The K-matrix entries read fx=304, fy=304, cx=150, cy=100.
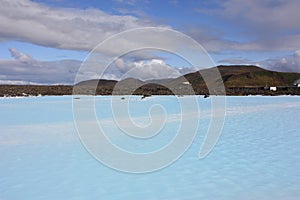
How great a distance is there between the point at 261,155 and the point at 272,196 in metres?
2.83

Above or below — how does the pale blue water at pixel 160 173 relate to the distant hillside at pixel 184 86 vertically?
below

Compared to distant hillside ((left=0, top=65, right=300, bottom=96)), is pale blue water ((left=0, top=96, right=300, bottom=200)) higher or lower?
lower

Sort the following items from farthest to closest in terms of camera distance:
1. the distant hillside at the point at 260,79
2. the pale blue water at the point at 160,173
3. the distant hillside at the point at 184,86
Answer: the distant hillside at the point at 260,79, the distant hillside at the point at 184,86, the pale blue water at the point at 160,173

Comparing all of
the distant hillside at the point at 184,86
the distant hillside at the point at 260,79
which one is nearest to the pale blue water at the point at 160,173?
the distant hillside at the point at 184,86

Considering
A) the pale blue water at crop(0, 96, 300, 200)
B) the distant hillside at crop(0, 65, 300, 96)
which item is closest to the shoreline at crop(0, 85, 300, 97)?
the distant hillside at crop(0, 65, 300, 96)

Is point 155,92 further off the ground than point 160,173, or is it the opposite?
point 155,92

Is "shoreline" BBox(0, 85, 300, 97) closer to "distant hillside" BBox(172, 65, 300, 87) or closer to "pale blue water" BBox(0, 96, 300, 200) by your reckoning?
"pale blue water" BBox(0, 96, 300, 200)

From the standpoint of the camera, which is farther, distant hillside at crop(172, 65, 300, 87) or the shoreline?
distant hillside at crop(172, 65, 300, 87)

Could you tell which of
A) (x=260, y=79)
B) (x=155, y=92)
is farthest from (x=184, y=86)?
(x=260, y=79)

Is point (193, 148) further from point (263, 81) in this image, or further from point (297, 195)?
point (263, 81)

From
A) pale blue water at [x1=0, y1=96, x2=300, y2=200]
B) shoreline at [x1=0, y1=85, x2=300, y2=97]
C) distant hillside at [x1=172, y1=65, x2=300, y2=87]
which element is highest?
distant hillside at [x1=172, y1=65, x2=300, y2=87]

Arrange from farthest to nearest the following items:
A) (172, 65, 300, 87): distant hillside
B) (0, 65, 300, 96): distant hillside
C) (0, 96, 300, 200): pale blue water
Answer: (172, 65, 300, 87): distant hillside < (0, 65, 300, 96): distant hillside < (0, 96, 300, 200): pale blue water

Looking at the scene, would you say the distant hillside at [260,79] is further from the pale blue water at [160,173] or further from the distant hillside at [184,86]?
the pale blue water at [160,173]

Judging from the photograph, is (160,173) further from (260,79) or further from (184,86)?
(260,79)
